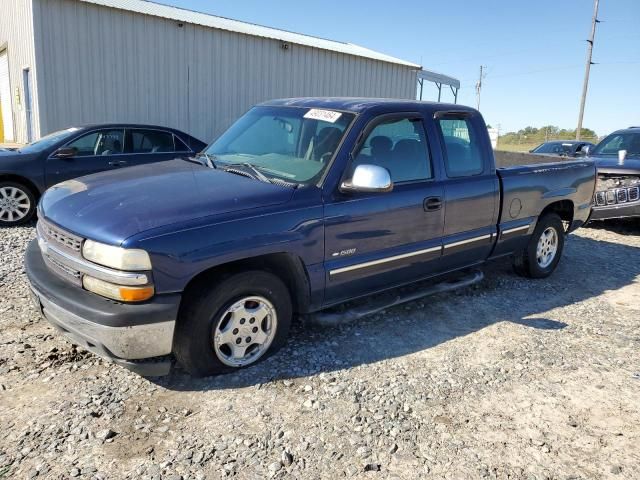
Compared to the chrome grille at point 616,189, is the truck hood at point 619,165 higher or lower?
higher

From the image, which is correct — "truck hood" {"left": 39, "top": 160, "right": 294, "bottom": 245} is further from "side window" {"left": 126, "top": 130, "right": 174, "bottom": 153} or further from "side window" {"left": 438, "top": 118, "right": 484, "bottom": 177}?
"side window" {"left": 126, "top": 130, "right": 174, "bottom": 153}

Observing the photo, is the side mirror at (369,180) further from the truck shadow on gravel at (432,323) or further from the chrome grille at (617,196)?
the chrome grille at (617,196)

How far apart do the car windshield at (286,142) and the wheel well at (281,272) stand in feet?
1.90

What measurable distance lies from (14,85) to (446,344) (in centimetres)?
1509

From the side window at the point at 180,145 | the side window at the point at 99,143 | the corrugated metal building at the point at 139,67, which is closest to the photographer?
the side window at the point at 99,143

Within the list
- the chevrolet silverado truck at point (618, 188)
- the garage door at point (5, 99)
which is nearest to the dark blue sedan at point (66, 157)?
the chevrolet silverado truck at point (618, 188)

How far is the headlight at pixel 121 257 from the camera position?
2.78 metres

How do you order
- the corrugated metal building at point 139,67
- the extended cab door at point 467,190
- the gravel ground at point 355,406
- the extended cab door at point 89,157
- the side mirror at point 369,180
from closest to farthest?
the gravel ground at point 355,406
the side mirror at point 369,180
the extended cab door at point 467,190
the extended cab door at point 89,157
the corrugated metal building at point 139,67

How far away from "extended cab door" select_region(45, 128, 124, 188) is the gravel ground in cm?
320

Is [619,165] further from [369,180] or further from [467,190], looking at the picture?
[369,180]

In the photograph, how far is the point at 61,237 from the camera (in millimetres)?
3143

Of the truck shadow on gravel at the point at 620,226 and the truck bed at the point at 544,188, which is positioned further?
the truck shadow on gravel at the point at 620,226

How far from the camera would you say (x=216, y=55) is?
13.9 m

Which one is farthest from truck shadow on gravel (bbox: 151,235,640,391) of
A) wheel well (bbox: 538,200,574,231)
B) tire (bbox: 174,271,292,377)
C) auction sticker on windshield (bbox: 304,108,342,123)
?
auction sticker on windshield (bbox: 304,108,342,123)
